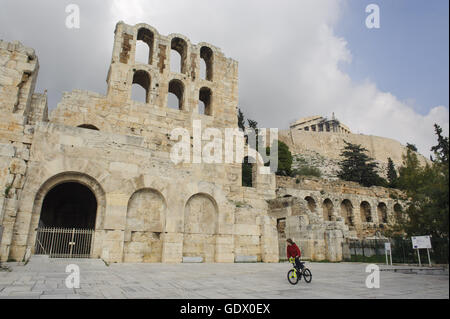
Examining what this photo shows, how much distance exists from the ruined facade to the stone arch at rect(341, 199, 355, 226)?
566 inches

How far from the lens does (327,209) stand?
3177 cm

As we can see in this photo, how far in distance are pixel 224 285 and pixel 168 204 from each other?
737 cm

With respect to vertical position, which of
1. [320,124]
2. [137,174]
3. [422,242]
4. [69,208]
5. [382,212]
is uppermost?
[320,124]

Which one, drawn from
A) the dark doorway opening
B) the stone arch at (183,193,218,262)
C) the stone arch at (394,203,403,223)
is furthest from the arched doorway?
the stone arch at (394,203,403,223)

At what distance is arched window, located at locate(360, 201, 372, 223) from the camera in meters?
33.9

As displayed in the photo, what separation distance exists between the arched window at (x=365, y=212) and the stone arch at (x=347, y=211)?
206 cm

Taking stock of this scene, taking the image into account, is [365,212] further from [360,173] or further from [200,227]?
[200,227]

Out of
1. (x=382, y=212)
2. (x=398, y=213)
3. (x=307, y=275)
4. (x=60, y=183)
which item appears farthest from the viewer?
(x=382, y=212)

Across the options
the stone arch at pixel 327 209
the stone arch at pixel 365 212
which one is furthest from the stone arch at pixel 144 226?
the stone arch at pixel 365 212

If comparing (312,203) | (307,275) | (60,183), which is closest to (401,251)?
(307,275)

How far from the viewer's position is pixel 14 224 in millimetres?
10906

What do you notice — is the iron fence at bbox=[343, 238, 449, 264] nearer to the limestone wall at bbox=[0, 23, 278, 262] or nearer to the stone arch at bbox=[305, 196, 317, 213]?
the limestone wall at bbox=[0, 23, 278, 262]

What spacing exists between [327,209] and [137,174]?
77.9 feet
